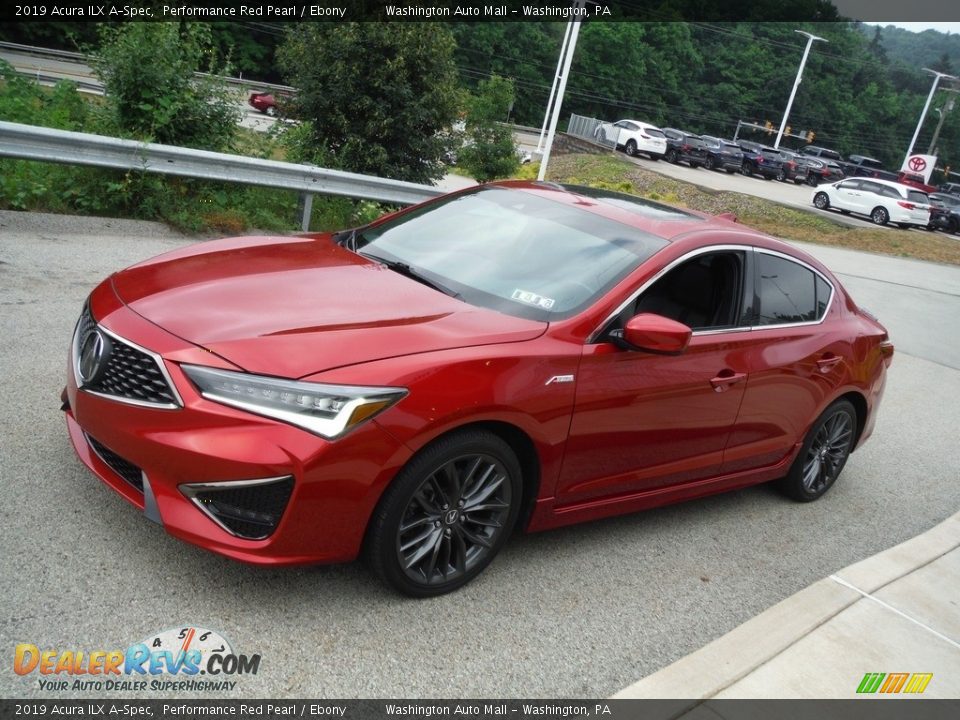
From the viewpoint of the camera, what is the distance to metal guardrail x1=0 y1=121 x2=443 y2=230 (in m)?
8.39

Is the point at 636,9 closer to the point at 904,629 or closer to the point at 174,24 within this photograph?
the point at 174,24

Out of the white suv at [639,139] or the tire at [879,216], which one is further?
the white suv at [639,139]

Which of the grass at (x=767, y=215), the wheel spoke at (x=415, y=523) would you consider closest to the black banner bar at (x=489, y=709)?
the wheel spoke at (x=415, y=523)

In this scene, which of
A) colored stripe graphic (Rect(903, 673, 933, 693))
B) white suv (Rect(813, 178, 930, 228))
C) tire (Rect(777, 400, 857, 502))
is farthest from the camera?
white suv (Rect(813, 178, 930, 228))

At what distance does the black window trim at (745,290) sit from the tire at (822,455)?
710 mm

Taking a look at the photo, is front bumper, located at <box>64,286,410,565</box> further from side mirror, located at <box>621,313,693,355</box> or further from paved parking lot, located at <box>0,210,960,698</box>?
side mirror, located at <box>621,313,693,355</box>

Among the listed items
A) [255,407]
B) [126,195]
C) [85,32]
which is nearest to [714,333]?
[255,407]

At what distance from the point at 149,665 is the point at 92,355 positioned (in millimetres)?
1270

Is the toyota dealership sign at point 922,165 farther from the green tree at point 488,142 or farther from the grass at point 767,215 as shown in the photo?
the green tree at point 488,142

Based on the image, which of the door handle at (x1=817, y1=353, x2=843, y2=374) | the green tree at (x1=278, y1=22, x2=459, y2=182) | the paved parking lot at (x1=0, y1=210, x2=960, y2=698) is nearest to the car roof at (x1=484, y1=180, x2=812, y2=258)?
the door handle at (x1=817, y1=353, x2=843, y2=374)

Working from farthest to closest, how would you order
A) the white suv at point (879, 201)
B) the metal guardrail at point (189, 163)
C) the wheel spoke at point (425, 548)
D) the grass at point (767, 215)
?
the white suv at point (879, 201) < the grass at point (767, 215) < the metal guardrail at point (189, 163) < the wheel spoke at point (425, 548)

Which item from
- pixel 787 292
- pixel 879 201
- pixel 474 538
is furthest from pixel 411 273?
pixel 879 201

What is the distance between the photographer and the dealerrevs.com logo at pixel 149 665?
3.05 meters

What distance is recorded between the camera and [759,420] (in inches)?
208
